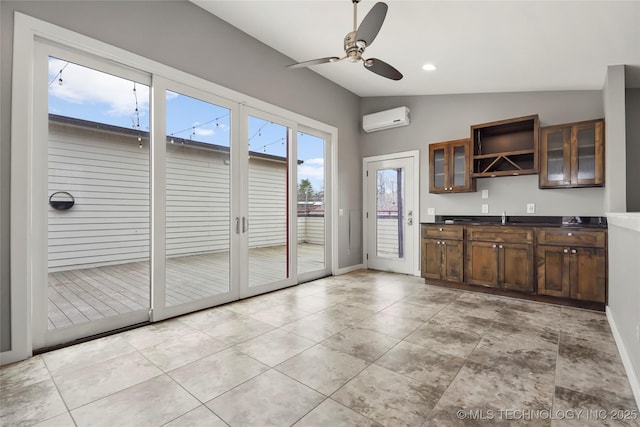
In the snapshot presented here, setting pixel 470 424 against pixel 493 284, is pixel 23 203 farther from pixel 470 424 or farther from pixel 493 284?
pixel 493 284

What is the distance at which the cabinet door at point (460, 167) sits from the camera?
435cm

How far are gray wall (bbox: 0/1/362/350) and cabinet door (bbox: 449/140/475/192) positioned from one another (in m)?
1.79

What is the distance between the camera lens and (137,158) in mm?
2875

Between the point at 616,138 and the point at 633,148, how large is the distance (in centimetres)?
87

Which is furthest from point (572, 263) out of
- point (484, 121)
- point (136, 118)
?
point (136, 118)


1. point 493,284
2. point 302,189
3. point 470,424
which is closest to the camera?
point 470,424

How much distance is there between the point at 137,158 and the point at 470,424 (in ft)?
10.9

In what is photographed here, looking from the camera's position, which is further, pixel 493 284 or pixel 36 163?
pixel 493 284

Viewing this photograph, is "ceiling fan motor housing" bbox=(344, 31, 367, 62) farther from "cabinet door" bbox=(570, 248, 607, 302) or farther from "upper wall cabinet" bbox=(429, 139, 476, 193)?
"cabinet door" bbox=(570, 248, 607, 302)

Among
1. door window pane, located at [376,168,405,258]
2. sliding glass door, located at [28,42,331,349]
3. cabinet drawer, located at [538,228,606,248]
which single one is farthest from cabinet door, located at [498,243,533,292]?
sliding glass door, located at [28,42,331,349]

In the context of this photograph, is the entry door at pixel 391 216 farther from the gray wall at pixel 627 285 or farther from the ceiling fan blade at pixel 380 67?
the gray wall at pixel 627 285

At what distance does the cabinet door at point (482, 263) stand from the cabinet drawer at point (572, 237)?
0.53 m

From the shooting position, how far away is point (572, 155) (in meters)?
3.56

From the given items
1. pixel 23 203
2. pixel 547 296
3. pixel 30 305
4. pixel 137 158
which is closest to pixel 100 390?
pixel 30 305
